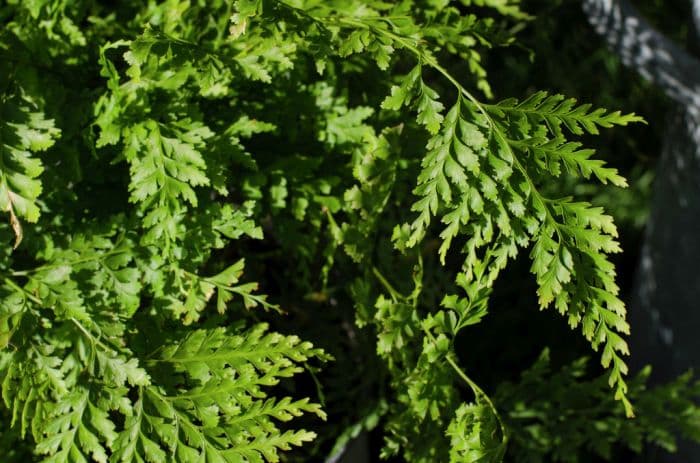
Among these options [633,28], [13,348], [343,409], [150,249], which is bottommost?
[343,409]

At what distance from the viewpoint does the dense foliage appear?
1.23 metres

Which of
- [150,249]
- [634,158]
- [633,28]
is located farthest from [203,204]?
[634,158]

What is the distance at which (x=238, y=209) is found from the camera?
145 centimetres

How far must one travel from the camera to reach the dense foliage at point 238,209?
123 cm

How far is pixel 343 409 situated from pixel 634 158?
179 centimetres

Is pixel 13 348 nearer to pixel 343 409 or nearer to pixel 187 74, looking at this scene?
pixel 187 74

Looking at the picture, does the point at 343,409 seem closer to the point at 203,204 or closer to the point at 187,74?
the point at 203,204

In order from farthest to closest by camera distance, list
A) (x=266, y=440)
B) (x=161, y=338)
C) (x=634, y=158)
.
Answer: (x=634, y=158) < (x=161, y=338) < (x=266, y=440)

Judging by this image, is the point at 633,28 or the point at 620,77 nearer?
the point at 633,28

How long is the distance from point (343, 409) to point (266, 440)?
1.90ft

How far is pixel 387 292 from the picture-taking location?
62.0 inches

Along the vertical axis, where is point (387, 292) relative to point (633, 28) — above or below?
below

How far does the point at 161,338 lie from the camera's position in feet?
4.45

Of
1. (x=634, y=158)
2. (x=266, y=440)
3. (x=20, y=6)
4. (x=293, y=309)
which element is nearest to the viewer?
(x=266, y=440)
